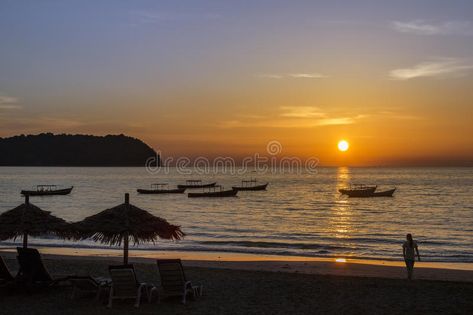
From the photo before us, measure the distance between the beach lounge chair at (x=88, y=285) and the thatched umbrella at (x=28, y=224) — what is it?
1399 mm

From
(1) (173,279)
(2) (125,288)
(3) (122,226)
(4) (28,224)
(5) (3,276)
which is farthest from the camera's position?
(4) (28,224)

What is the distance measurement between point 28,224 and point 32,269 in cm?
115

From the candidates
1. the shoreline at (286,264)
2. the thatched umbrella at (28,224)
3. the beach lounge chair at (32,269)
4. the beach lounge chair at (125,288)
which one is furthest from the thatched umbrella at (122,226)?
the shoreline at (286,264)

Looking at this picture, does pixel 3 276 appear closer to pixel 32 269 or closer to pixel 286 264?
pixel 32 269

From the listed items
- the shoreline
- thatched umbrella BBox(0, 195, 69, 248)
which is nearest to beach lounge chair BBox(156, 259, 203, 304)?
thatched umbrella BBox(0, 195, 69, 248)

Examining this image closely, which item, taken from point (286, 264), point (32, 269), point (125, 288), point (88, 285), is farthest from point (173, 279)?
point (286, 264)

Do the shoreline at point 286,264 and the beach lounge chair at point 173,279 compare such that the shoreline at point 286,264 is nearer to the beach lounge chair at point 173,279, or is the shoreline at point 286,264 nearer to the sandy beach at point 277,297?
the sandy beach at point 277,297

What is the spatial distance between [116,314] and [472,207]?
66.2 meters

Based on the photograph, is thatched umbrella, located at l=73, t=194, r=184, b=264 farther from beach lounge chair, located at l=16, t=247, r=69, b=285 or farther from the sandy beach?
the sandy beach

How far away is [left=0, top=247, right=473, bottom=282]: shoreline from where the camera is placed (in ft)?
60.8

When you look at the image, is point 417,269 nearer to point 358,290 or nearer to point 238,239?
point 358,290

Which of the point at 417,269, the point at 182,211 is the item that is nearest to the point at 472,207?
the point at 182,211

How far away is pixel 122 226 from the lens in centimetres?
1234

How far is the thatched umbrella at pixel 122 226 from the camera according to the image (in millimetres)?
12367
